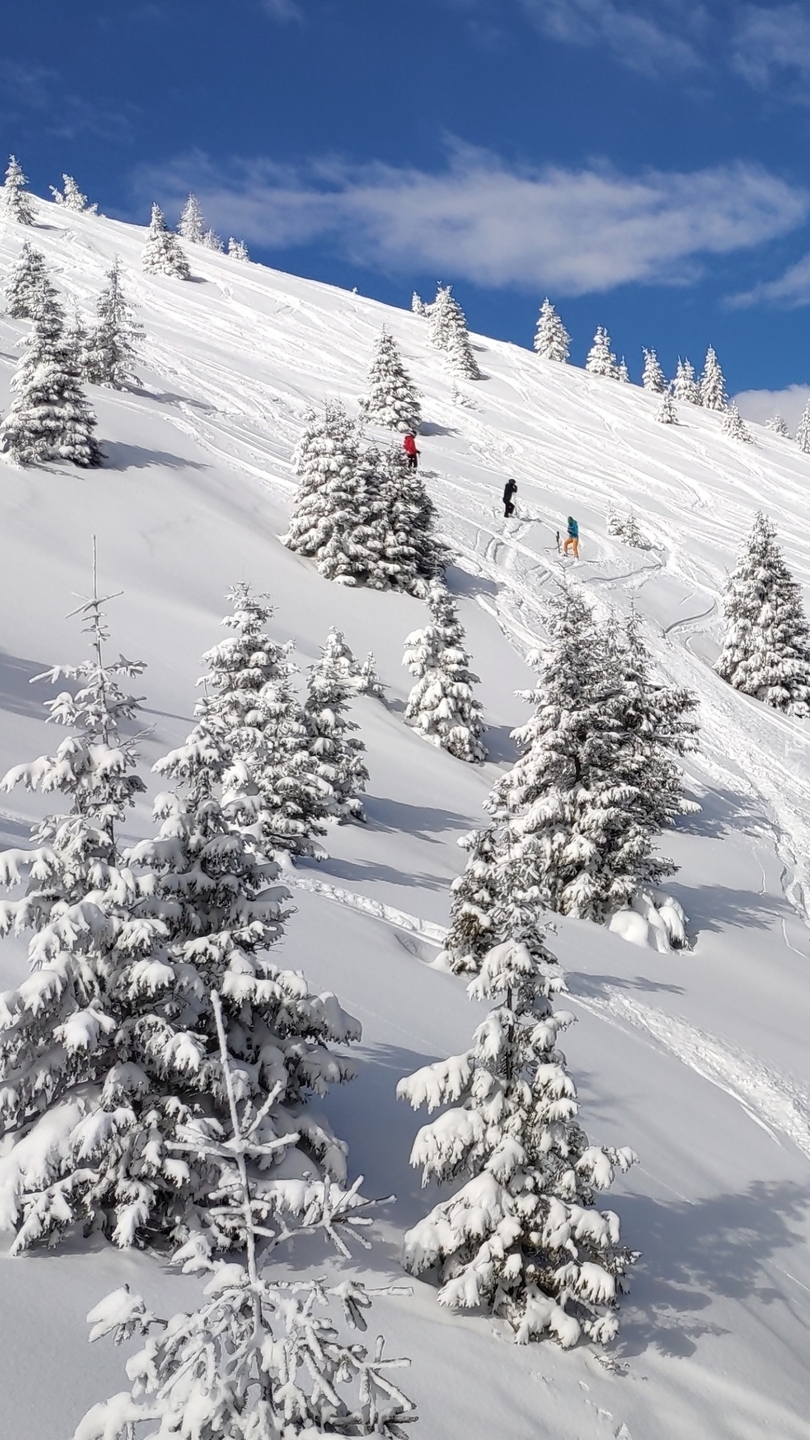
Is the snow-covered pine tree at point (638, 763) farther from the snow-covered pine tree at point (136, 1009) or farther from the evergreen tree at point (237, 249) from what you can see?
the evergreen tree at point (237, 249)

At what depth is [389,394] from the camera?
56594 mm

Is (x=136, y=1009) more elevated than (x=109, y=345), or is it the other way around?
(x=109, y=345)

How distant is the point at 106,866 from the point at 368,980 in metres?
6.16

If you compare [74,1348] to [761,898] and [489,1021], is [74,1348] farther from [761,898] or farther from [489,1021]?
[761,898]

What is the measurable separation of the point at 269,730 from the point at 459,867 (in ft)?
16.0

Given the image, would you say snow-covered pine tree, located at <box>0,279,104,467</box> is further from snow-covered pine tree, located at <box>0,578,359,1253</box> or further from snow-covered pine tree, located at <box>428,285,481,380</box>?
snow-covered pine tree, located at <box>428,285,481,380</box>

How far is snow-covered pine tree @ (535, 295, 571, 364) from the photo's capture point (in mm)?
107812

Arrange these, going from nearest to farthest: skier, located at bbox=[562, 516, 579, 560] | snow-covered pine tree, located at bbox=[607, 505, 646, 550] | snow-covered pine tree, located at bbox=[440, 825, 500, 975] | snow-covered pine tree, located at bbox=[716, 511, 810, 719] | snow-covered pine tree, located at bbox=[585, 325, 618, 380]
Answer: snow-covered pine tree, located at bbox=[440, 825, 500, 975] → snow-covered pine tree, located at bbox=[716, 511, 810, 719] → skier, located at bbox=[562, 516, 579, 560] → snow-covered pine tree, located at bbox=[607, 505, 646, 550] → snow-covered pine tree, located at bbox=[585, 325, 618, 380]

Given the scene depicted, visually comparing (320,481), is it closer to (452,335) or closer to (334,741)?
(334,741)

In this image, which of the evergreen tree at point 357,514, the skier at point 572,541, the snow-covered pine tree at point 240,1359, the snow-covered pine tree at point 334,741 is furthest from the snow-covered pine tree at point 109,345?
the snow-covered pine tree at point 240,1359

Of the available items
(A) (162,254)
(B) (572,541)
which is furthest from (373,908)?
(A) (162,254)

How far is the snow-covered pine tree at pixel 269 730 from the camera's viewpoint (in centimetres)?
1628

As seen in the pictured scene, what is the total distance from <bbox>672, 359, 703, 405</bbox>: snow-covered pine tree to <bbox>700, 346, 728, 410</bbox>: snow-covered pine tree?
3.25 feet

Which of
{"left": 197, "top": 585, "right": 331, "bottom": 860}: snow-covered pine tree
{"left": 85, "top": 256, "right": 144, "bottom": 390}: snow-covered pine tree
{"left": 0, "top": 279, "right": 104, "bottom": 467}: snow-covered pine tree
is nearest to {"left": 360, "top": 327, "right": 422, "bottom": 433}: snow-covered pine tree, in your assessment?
{"left": 85, "top": 256, "right": 144, "bottom": 390}: snow-covered pine tree
